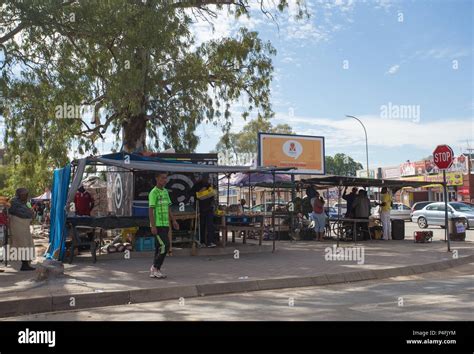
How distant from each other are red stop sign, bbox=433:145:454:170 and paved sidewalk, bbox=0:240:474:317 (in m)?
2.59

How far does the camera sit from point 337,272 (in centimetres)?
1055

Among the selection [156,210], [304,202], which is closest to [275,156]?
[304,202]

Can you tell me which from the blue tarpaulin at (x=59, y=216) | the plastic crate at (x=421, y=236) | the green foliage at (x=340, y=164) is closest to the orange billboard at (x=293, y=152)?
the plastic crate at (x=421, y=236)

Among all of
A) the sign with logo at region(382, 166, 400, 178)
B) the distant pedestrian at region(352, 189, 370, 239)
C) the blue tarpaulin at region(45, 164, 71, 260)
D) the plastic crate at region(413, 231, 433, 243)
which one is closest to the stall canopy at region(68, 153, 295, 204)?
the blue tarpaulin at region(45, 164, 71, 260)

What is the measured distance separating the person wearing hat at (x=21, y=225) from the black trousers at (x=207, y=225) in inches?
186

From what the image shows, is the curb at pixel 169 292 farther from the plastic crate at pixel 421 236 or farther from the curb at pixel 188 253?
the plastic crate at pixel 421 236

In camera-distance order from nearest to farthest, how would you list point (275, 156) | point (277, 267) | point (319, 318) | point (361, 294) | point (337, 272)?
1. point (319, 318)
2. point (361, 294)
3. point (337, 272)
4. point (277, 267)
5. point (275, 156)

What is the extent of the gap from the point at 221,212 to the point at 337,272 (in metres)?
4.81

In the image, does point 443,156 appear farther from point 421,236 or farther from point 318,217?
point 318,217

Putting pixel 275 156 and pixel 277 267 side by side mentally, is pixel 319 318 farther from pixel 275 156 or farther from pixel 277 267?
pixel 275 156

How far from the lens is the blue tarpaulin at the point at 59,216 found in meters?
10.9

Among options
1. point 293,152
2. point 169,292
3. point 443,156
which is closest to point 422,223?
point 293,152

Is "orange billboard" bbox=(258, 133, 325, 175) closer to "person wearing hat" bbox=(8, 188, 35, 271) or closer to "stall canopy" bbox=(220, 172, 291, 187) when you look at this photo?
"stall canopy" bbox=(220, 172, 291, 187)

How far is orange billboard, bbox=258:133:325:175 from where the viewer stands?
893 inches
